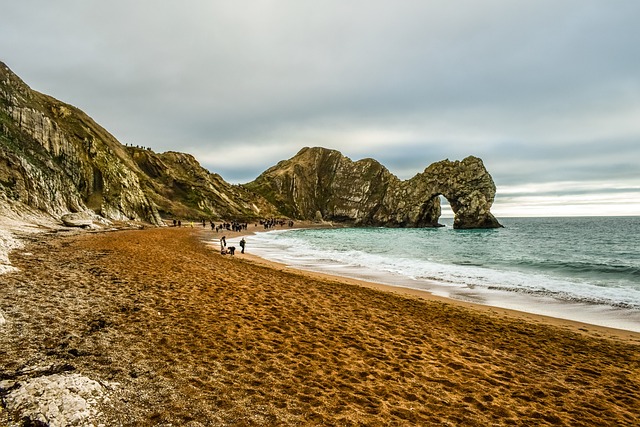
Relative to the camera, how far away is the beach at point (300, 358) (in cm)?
526

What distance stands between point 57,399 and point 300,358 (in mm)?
4394

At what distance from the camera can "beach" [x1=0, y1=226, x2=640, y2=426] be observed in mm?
5258

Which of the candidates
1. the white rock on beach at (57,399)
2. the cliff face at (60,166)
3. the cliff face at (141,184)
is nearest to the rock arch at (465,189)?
the cliff face at (141,184)

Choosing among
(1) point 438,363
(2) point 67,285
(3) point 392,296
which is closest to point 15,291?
(2) point 67,285

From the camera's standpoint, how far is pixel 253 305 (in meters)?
11.7

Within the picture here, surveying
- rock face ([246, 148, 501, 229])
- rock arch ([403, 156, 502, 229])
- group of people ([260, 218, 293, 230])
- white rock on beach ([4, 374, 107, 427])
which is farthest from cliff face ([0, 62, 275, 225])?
rock arch ([403, 156, 502, 229])

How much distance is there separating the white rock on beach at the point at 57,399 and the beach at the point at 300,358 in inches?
4.6

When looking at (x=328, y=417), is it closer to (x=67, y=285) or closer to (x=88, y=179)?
(x=67, y=285)

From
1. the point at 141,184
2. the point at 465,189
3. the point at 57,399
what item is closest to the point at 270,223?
the point at 141,184

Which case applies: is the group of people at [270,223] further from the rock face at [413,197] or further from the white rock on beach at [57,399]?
the white rock on beach at [57,399]

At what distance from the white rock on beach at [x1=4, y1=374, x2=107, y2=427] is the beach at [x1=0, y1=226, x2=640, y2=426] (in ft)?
0.38

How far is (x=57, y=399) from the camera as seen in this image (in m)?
4.45

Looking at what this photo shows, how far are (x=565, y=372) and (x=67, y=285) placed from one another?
1565 centimetres

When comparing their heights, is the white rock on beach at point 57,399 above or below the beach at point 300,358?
above
